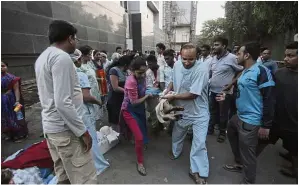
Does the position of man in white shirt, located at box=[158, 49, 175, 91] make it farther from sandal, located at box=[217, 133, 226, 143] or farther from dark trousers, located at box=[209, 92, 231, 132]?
sandal, located at box=[217, 133, 226, 143]

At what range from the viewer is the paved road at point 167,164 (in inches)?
113

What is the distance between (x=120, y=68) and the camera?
12.1 feet

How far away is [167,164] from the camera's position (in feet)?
10.7

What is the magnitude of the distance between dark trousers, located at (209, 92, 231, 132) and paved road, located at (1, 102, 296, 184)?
11.7 inches

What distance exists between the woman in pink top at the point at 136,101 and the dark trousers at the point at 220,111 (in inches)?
67.3

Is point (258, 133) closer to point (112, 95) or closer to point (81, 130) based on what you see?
point (81, 130)

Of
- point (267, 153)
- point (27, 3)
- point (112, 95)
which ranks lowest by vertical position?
point (267, 153)

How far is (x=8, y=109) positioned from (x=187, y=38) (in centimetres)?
4487

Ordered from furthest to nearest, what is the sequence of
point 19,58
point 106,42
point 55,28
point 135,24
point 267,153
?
1. point 135,24
2. point 106,42
3. point 19,58
4. point 267,153
5. point 55,28

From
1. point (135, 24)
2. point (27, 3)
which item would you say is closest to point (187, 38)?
point (135, 24)

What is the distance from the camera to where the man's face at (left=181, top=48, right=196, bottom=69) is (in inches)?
110

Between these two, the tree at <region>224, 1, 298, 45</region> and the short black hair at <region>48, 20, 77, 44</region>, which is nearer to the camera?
the short black hair at <region>48, 20, 77, 44</region>

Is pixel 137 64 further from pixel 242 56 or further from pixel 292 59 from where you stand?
pixel 292 59

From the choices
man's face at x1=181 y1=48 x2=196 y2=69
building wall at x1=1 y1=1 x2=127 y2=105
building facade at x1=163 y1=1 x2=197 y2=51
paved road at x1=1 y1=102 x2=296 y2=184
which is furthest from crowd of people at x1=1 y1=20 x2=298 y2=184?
building facade at x1=163 y1=1 x2=197 y2=51
